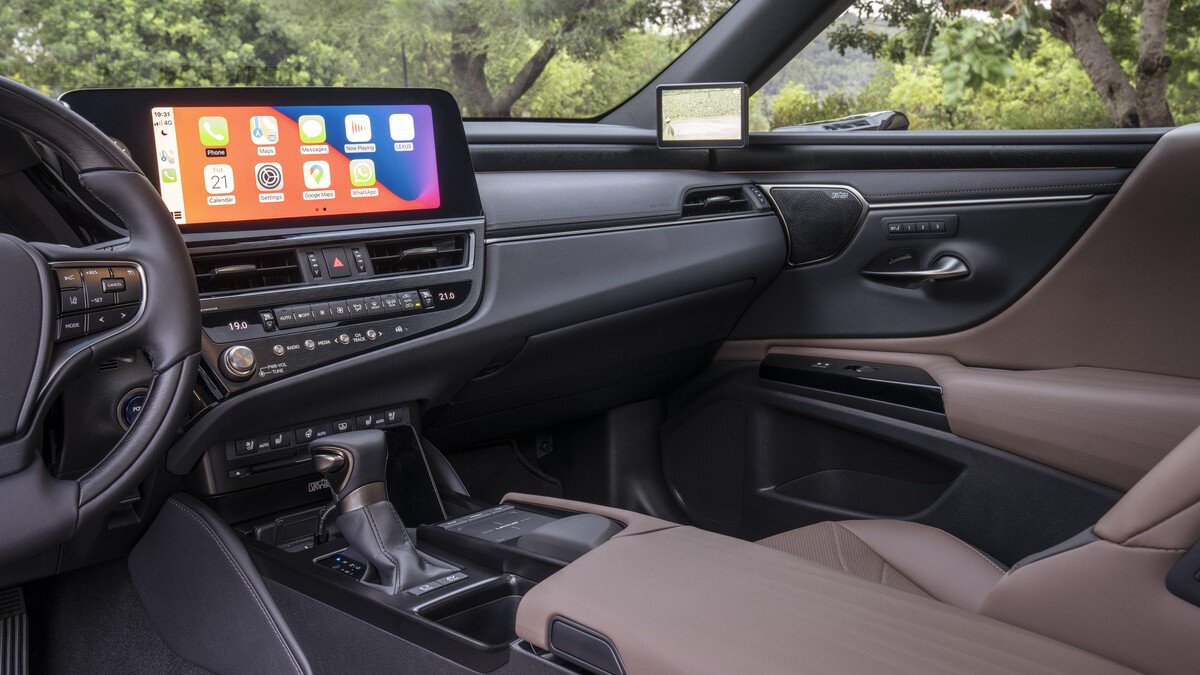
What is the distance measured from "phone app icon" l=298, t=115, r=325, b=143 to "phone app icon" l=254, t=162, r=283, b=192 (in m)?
Answer: 0.06

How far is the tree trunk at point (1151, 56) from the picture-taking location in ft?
6.95

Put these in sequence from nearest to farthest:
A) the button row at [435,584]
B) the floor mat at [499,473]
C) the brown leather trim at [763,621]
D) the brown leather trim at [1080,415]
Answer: the brown leather trim at [763,621], the button row at [435,584], the brown leather trim at [1080,415], the floor mat at [499,473]

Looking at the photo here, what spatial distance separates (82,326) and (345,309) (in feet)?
1.67

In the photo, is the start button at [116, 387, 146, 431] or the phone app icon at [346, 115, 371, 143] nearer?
the start button at [116, 387, 146, 431]

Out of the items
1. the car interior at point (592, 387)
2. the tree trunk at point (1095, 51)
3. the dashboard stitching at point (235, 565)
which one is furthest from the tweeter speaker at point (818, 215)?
the dashboard stitching at point (235, 565)

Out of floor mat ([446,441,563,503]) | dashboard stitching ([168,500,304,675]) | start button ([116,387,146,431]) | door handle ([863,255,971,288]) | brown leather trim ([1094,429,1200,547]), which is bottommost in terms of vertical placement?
floor mat ([446,441,563,503])

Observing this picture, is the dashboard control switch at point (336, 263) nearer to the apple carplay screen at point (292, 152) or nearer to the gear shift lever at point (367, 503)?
the apple carplay screen at point (292, 152)

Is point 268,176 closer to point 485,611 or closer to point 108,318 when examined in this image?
point 108,318

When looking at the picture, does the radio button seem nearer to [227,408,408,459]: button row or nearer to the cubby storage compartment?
[227,408,408,459]: button row

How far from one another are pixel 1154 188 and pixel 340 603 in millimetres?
1634

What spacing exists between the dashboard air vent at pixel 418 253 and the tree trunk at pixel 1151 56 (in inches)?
59.8

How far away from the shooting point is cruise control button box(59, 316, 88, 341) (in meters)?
0.98

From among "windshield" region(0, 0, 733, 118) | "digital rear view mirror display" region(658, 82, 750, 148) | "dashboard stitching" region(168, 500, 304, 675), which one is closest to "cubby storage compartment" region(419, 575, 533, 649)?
"dashboard stitching" region(168, 500, 304, 675)

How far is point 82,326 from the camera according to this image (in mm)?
990
